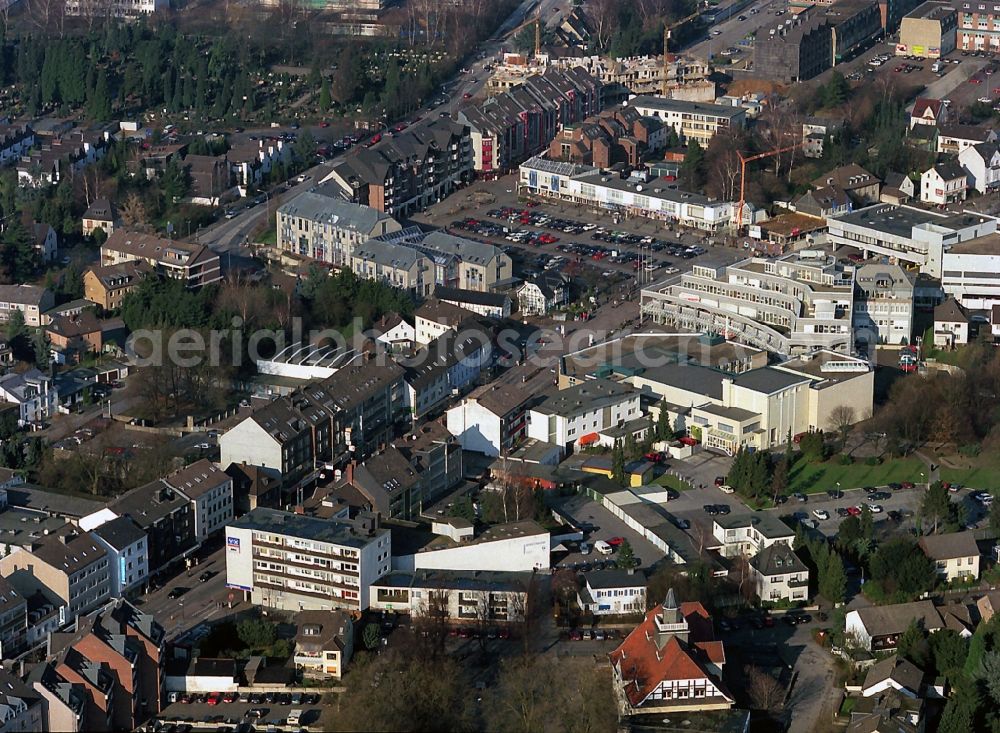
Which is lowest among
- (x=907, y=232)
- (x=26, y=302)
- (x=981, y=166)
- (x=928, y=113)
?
(x=26, y=302)

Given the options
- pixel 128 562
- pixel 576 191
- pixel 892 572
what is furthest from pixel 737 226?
pixel 128 562

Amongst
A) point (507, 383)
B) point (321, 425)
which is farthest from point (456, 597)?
point (507, 383)

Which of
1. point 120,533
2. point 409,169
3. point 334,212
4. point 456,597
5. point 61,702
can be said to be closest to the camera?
point 61,702

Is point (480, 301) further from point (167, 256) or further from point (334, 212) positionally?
point (167, 256)

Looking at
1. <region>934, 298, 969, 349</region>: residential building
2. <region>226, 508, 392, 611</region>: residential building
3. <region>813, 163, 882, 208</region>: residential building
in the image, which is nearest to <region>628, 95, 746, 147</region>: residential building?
<region>813, 163, 882, 208</region>: residential building

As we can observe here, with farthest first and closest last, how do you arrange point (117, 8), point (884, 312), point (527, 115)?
point (117, 8)
point (527, 115)
point (884, 312)

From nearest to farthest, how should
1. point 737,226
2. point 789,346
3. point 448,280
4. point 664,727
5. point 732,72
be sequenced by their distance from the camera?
point 664,727 < point 789,346 < point 448,280 < point 737,226 < point 732,72

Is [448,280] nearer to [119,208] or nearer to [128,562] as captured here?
[119,208]

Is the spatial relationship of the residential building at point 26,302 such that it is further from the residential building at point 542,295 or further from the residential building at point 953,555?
the residential building at point 953,555
